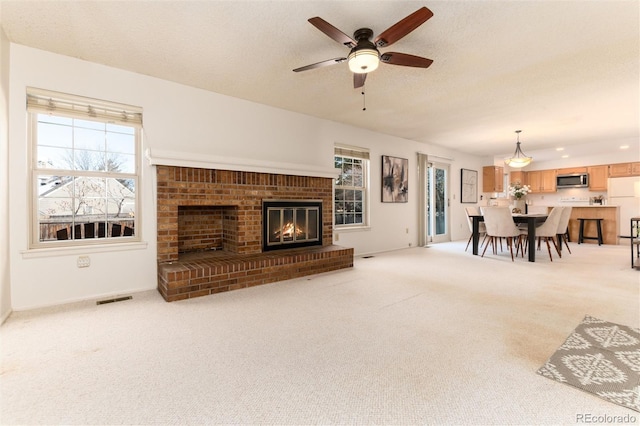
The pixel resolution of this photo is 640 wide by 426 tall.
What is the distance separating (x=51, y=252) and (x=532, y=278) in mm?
5336

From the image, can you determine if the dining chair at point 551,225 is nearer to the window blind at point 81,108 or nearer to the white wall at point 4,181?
the window blind at point 81,108

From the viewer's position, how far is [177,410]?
1.37 metres

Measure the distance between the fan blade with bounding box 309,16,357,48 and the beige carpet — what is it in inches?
84.3

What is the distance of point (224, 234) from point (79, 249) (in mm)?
1621

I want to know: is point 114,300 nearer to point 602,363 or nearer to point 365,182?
point 602,363

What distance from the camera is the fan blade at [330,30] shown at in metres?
1.90

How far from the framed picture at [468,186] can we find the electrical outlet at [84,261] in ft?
25.5

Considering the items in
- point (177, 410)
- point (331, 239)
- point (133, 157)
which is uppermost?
point (133, 157)

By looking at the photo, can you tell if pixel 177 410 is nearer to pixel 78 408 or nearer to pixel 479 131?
pixel 78 408

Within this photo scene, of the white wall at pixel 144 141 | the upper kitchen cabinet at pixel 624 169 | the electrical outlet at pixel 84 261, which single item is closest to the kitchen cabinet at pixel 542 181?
the upper kitchen cabinet at pixel 624 169

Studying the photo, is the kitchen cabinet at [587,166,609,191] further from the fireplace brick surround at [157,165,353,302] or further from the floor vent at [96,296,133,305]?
the floor vent at [96,296,133,305]

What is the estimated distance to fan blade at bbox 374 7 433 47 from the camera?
1831mm

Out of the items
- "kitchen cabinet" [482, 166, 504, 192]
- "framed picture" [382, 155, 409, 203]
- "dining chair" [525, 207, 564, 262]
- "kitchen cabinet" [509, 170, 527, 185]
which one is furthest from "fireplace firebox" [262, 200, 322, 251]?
"kitchen cabinet" [509, 170, 527, 185]

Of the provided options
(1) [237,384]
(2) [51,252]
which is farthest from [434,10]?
(2) [51,252]
